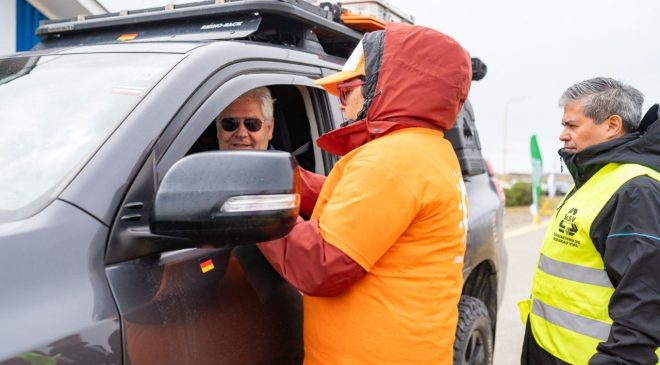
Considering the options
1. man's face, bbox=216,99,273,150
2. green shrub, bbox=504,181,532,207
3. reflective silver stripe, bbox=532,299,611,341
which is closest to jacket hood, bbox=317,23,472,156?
man's face, bbox=216,99,273,150

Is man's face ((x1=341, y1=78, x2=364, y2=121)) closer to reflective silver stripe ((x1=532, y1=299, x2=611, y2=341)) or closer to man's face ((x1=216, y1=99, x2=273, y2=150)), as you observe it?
man's face ((x1=216, y1=99, x2=273, y2=150))

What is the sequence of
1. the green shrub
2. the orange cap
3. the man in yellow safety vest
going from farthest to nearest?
the green shrub < the man in yellow safety vest < the orange cap

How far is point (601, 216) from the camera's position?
2314mm

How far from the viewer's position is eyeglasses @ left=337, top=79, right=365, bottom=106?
6.64 ft

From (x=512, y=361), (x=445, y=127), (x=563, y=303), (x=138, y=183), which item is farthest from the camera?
(x=512, y=361)

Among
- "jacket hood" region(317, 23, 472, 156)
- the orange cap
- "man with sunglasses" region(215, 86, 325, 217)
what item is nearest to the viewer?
"jacket hood" region(317, 23, 472, 156)

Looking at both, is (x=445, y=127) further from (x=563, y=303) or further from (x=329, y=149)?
(x=563, y=303)

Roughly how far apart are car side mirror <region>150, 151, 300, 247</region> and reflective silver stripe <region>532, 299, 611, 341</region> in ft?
5.10

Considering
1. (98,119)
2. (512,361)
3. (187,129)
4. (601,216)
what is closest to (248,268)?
(187,129)

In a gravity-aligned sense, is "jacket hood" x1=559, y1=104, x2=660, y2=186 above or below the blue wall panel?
below

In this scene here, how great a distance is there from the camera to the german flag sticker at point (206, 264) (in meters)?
1.66

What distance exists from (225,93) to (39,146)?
Result: 1.80 feet

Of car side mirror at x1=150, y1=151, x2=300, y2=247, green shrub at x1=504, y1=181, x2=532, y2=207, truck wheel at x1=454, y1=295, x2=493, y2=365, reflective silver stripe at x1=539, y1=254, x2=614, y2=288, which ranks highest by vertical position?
car side mirror at x1=150, y1=151, x2=300, y2=247

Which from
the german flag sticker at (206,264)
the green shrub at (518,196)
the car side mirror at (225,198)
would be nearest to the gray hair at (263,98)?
the german flag sticker at (206,264)
